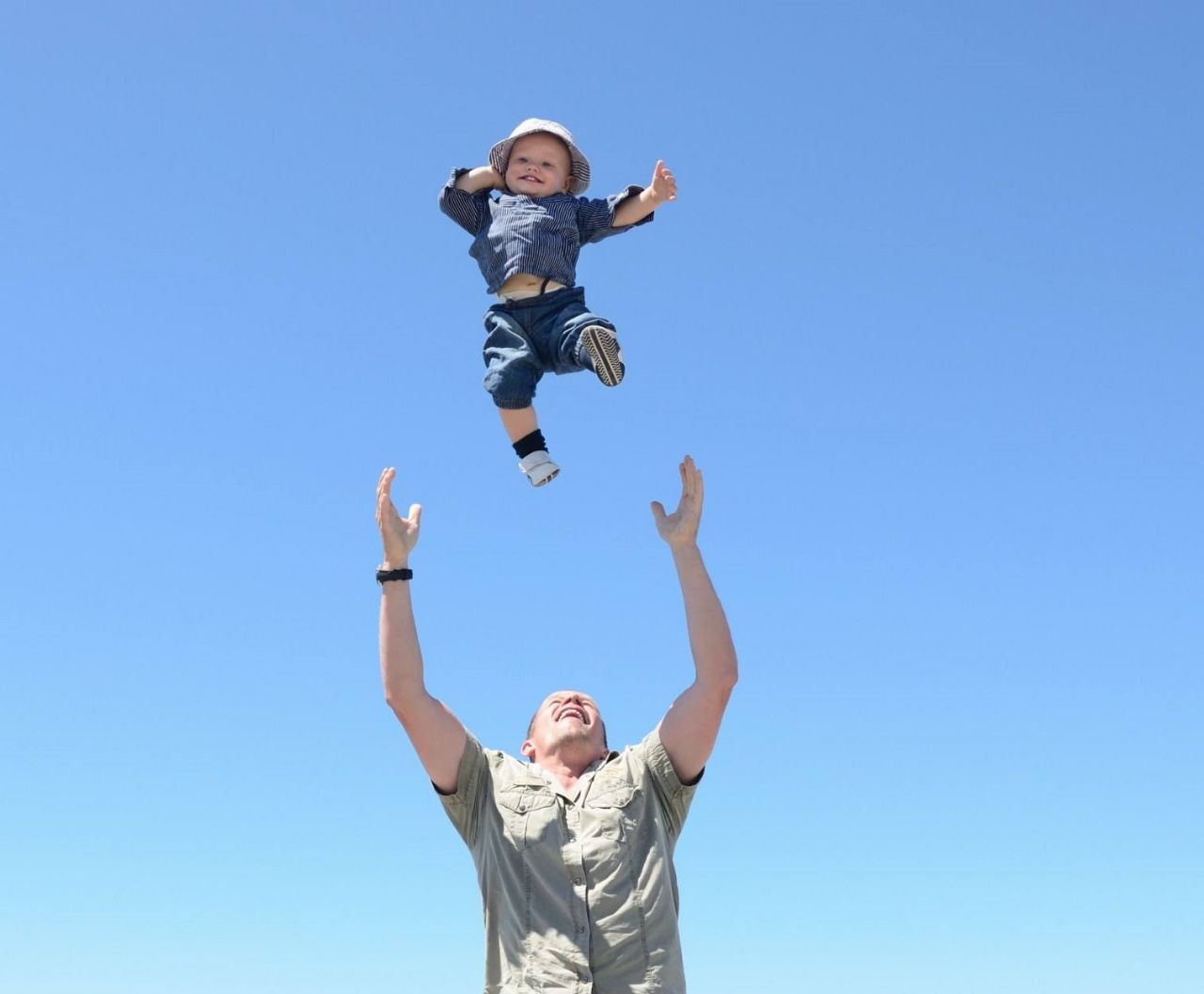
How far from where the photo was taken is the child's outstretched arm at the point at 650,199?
8.40 m

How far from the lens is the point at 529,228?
320 inches

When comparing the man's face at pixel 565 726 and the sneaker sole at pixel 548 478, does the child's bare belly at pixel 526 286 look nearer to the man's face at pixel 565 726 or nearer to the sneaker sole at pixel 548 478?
the sneaker sole at pixel 548 478

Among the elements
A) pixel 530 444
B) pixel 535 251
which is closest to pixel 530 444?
pixel 530 444

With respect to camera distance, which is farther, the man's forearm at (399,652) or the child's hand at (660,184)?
the child's hand at (660,184)

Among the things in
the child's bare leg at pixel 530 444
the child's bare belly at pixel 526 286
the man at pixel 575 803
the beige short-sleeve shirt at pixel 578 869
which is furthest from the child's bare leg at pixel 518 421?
the beige short-sleeve shirt at pixel 578 869

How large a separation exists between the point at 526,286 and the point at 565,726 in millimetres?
2785

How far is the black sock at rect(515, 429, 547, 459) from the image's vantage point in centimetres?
798

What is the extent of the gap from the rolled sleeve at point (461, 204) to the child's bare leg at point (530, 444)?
1.36m

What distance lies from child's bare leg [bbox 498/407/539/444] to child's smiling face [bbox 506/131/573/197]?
4.77 feet

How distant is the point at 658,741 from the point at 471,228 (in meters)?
3.61

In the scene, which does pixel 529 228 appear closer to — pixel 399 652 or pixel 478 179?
pixel 478 179

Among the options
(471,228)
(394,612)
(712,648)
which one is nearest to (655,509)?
(712,648)

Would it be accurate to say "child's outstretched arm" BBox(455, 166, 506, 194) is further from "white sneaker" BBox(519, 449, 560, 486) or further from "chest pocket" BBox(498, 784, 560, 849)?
"chest pocket" BBox(498, 784, 560, 849)

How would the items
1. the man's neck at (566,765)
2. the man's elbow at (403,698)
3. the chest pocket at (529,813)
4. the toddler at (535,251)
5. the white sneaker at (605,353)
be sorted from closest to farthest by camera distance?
1. the chest pocket at (529,813)
2. the man's elbow at (403,698)
3. the man's neck at (566,765)
4. the white sneaker at (605,353)
5. the toddler at (535,251)
